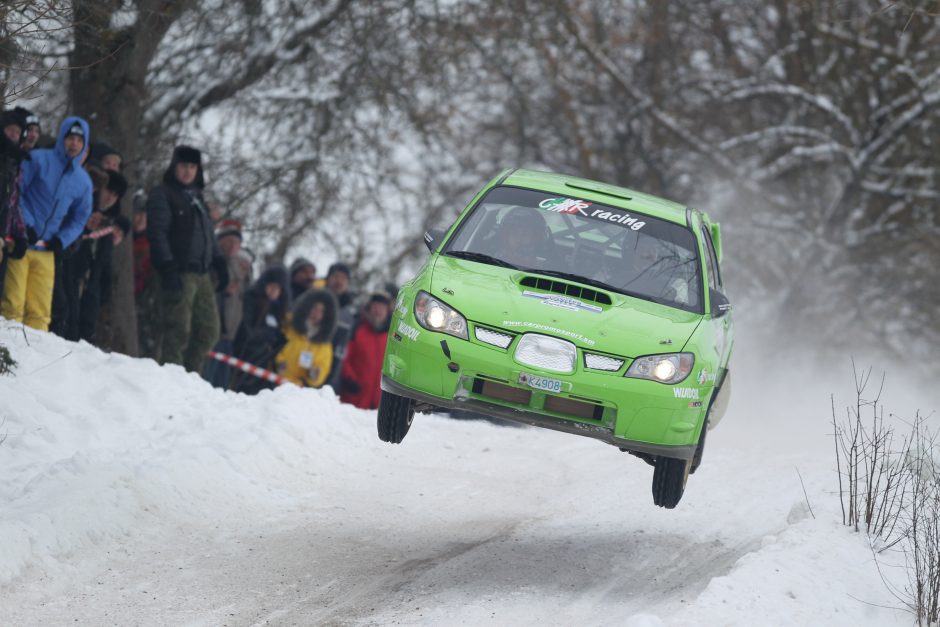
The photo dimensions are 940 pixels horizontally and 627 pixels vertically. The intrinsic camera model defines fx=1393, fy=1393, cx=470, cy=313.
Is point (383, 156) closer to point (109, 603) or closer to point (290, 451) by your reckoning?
point (290, 451)

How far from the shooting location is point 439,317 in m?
8.27

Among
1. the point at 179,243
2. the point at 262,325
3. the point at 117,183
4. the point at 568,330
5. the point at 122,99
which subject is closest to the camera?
the point at 568,330

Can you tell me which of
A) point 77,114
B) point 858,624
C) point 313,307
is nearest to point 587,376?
point 858,624

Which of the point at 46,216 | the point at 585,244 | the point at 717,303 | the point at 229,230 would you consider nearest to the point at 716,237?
the point at 717,303

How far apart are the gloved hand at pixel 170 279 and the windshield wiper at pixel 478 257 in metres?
4.89

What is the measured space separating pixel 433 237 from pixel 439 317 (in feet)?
3.76

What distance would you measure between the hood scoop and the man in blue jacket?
493cm

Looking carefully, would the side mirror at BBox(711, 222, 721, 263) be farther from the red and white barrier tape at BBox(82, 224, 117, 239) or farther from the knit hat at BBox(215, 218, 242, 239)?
the knit hat at BBox(215, 218, 242, 239)

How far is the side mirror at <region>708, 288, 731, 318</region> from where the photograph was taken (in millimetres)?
9055

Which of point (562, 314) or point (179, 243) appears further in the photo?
point (179, 243)

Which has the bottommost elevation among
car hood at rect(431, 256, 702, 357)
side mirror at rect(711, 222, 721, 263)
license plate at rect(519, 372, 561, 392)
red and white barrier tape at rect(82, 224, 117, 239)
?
license plate at rect(519, 372, 561, 392)

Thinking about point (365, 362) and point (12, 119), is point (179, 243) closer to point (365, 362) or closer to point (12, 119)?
point (12, 119)

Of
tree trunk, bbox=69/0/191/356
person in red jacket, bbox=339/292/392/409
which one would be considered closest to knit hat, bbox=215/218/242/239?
tree trunk, bbox=69/0/191/356

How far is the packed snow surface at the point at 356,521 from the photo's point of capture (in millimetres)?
7078
